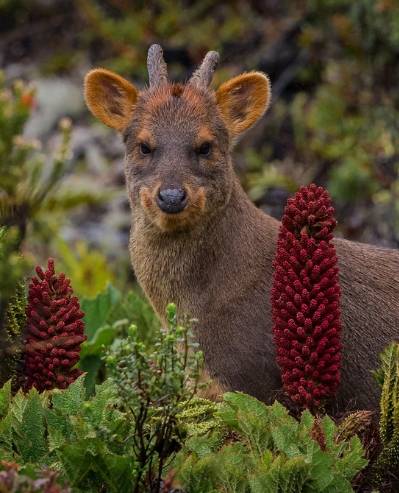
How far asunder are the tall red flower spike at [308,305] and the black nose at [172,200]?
0.88m

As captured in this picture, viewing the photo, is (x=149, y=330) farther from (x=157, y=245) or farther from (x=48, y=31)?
(x=48, y=31)

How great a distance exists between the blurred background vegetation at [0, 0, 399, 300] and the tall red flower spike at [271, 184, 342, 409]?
3958mm

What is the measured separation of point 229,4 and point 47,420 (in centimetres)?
733

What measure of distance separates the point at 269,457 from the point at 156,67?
8.07ft

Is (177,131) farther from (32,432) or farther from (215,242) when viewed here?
(32,432)

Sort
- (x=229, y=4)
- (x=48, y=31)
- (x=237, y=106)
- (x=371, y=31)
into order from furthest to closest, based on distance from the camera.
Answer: (x=48, y=31)
(x=229, y=4)
(x=371, y=31)
(x=237, y=106)

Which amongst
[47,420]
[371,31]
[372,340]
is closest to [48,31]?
[371,31]

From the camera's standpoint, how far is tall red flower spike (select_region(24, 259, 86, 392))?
3.50 meters

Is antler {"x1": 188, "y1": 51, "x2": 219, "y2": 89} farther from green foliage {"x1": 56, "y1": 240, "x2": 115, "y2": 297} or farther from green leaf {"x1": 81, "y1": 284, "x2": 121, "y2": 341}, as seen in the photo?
green foliage {"x1": 56, "y1": 240, "x2": 115, "y2": 297}

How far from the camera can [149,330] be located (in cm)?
471

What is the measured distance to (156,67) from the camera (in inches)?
189

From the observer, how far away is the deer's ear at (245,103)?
15.7ft

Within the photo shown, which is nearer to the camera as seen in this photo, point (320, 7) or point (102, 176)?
point (320, 7)

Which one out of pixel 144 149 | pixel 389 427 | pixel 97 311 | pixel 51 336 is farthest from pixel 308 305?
pixel 97 311
